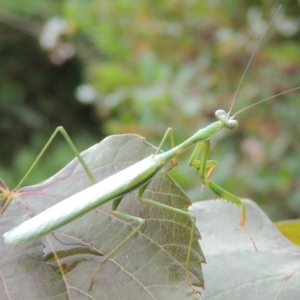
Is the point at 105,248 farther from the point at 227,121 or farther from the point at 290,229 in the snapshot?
the point at 227,121

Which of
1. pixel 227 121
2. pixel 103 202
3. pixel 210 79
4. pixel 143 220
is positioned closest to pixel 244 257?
pixel 143 220

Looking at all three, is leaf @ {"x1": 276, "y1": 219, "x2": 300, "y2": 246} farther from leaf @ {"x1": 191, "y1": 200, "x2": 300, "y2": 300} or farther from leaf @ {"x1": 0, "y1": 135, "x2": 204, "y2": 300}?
leaf @ {"x1": 0, "y1": 135, "x2": 204, "y2": 300}

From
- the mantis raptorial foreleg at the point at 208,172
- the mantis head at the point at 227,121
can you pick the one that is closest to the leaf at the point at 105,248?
the mantis raptorial foreleg at the point at 208,172

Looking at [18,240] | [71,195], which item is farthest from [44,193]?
[18,240]

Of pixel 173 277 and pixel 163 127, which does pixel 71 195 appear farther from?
pixel 163 127

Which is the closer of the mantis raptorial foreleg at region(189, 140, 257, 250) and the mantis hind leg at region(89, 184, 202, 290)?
the mantis hind leg at region(89, 184, 202, 290)

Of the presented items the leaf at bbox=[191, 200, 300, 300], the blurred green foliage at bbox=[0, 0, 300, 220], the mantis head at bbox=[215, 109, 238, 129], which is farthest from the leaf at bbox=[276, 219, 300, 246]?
the blurred green foliage at bbox=[0, 0, 300, 220]

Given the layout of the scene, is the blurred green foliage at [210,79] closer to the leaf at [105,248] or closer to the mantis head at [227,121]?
the mantis head at [227,121]
